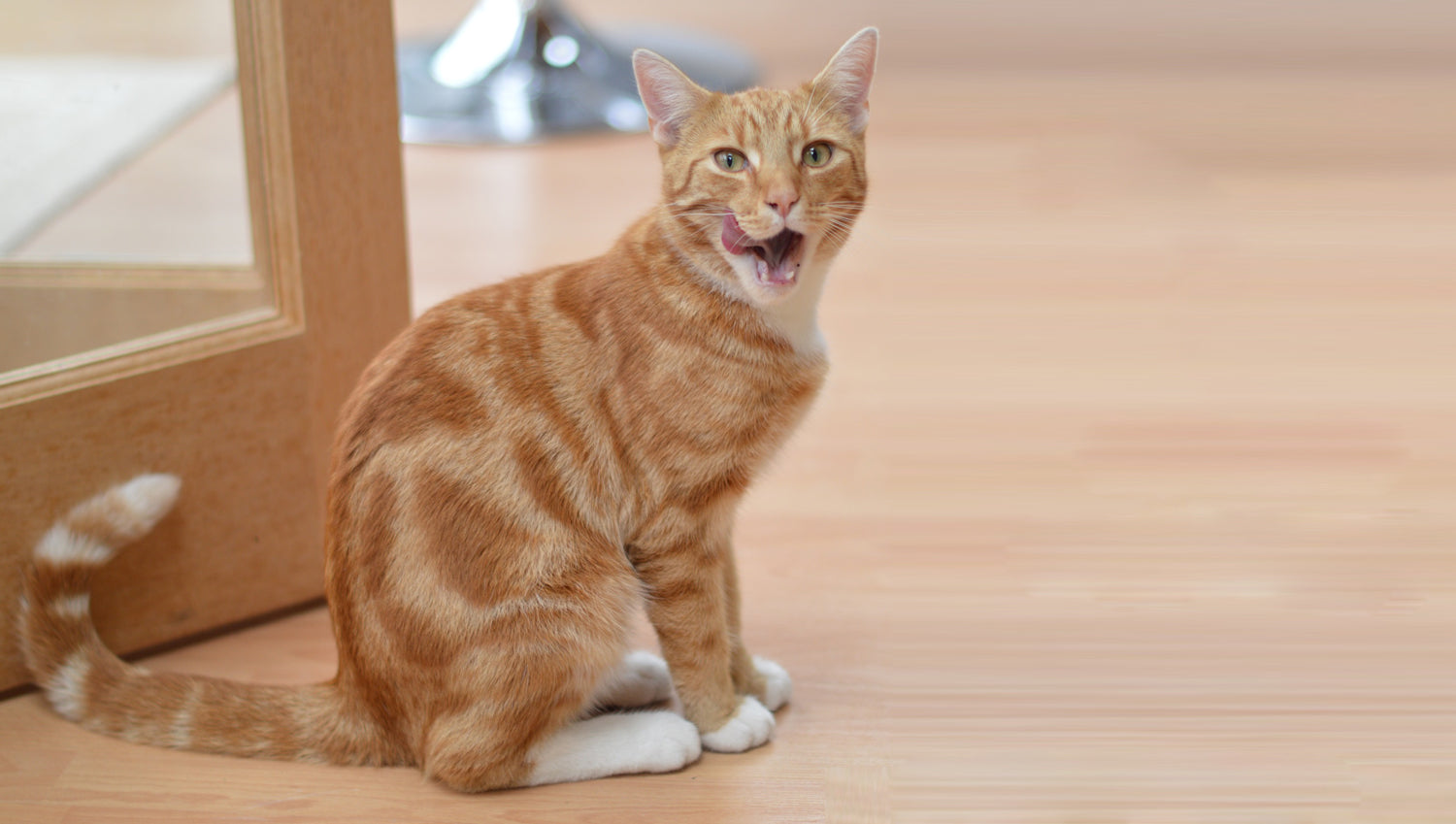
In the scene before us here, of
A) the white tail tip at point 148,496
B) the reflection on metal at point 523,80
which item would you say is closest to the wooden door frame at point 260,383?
the white tail tip at point 148,496

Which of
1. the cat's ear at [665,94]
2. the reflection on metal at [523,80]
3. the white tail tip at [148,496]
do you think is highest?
the cat's ear at [665,94]

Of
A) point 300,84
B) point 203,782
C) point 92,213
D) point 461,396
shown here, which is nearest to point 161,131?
point 92,213

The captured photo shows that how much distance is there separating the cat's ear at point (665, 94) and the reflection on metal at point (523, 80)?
214 centimetres

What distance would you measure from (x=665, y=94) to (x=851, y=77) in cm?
21

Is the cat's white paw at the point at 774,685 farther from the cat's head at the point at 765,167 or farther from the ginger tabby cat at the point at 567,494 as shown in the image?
the cat's head at the point at 765,167

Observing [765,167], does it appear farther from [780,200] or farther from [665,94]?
[665,94]

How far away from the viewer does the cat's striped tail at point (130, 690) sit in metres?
1.72

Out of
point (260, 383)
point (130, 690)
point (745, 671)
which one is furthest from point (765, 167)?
point (130, 690)

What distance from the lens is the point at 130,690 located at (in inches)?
68.9

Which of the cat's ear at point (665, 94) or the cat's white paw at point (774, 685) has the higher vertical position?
the cat's ear at point (665, 94)

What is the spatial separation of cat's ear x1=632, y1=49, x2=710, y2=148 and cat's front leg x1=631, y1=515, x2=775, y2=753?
441 millimetres

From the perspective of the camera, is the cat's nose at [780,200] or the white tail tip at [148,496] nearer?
the cat's nose at [780,200]

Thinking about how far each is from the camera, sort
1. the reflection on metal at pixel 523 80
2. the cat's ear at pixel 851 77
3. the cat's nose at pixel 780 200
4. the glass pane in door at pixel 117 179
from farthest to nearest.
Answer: the reflection on metal at pixel 523 80 → the glass pane in door at pixel 117 179 → the cat's ear at pixel 851 77 → the cat's nose at pixel 780 200

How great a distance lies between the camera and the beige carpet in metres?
1.91
